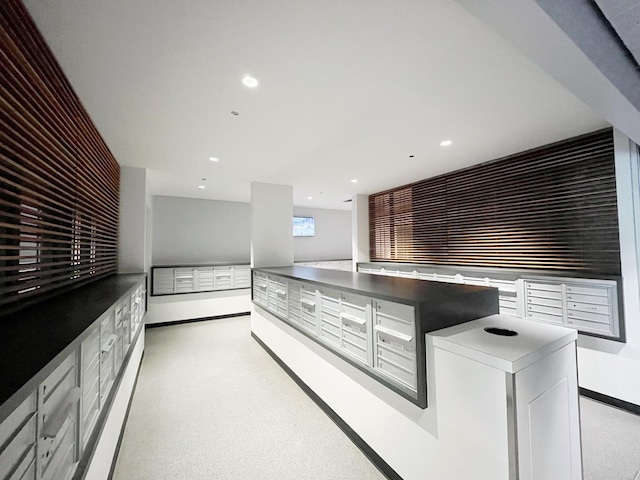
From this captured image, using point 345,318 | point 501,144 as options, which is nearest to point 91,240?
point 345,318

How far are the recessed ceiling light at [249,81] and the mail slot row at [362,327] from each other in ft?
5.23

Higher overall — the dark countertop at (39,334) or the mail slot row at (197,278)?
the dark countertop at (39,334)

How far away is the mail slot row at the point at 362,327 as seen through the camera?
1441mm

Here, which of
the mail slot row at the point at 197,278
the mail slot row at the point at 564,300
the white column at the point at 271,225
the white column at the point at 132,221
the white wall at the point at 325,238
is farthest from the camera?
the white wall at the point at 325,238

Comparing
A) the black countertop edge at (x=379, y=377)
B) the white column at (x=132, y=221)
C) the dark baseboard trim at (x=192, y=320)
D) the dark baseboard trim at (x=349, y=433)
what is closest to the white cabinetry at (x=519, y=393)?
the black countertop edge at (x=379, y=377)

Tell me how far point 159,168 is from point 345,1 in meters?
3.33

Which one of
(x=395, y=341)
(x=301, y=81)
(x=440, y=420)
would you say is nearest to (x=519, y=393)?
(x=440, y=420)

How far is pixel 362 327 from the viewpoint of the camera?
1764 mm

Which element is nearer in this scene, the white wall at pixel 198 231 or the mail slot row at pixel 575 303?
the mail slot row at pixel 575 303

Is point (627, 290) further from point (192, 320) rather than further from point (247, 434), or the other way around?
point (192, 320)

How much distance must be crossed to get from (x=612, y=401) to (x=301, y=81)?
3843mm

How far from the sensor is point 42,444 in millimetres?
777

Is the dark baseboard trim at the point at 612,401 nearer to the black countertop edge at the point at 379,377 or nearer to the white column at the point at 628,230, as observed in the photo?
the white column at the point at 628,230

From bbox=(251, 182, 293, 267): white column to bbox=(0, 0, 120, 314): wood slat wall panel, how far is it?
2003mm
